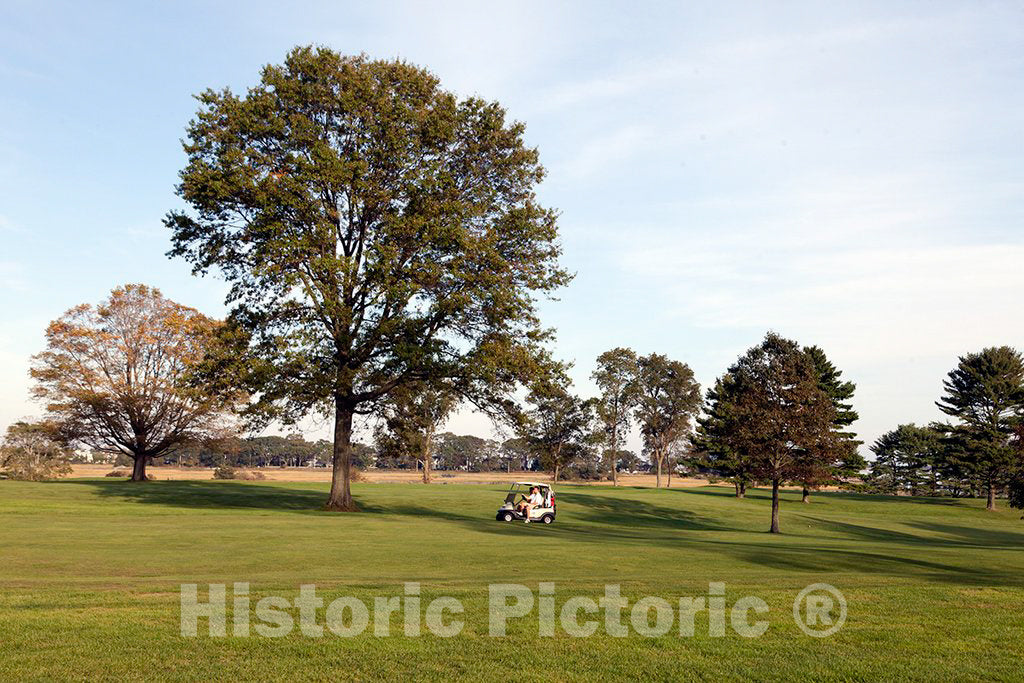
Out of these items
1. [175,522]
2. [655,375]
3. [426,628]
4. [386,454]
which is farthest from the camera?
[655,375]

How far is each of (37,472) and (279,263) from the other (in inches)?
1334

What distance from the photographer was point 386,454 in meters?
41.3

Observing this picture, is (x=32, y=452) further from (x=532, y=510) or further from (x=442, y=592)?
(x=442, y=592)

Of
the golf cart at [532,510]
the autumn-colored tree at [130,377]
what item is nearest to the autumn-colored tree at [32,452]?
the autumn-colored tree at [130,377]

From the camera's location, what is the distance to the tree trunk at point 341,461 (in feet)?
129

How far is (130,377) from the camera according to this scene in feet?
190

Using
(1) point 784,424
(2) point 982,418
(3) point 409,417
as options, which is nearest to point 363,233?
(3) point 409,417

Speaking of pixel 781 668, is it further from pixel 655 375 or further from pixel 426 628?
pixel 655 375

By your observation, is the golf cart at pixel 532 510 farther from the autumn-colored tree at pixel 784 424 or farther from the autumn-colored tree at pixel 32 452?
the autumn-colored tree at pixel 32 452

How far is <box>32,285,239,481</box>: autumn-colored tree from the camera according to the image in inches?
2217

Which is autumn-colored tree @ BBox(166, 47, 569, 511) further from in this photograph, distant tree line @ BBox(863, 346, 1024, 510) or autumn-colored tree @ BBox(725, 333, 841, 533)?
distant tree line @ BBox(863, 346, 1024, 510)

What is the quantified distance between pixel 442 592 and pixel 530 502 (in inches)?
1066

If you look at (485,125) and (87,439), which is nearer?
(485,125)

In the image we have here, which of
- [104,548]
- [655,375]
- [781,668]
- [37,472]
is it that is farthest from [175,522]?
[655,375]
